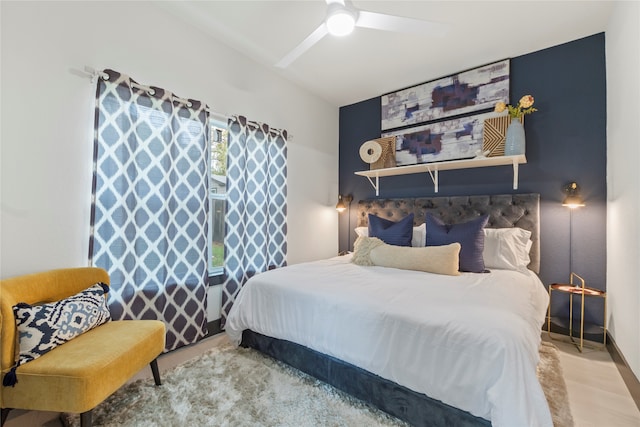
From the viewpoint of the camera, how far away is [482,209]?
3.00m

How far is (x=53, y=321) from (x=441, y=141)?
3.67 m

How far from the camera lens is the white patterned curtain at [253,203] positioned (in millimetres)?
2744

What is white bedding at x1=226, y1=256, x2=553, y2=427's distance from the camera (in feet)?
3.85

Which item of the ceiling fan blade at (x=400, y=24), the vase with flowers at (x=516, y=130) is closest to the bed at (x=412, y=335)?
the vase with flowers at (x=516, y=130)

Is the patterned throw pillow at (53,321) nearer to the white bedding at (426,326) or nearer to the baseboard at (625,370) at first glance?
the white bedding at (426,326)

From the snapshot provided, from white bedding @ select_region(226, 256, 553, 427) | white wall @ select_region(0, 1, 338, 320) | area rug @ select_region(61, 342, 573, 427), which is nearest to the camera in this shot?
white bedding @ select_region(226, 256, 553, 427)

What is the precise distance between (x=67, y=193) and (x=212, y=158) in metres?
1.23

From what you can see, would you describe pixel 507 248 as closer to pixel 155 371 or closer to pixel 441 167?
pixel 441 167

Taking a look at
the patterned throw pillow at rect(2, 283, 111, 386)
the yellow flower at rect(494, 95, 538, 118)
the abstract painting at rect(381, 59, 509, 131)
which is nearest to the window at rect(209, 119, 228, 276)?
the patterned throw pillow at rect(2, 283, 111, 386)

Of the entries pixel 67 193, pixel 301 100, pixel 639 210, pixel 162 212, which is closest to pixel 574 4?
pixel 639 210

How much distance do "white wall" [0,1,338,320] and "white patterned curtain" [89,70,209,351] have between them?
108 millimetres

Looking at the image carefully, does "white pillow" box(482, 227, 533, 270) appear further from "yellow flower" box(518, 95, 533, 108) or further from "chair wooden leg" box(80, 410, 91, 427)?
"chair wooden leg" box(80, 410, 91, 427)

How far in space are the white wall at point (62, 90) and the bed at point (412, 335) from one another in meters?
1.33

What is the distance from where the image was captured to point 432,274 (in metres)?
2.27
